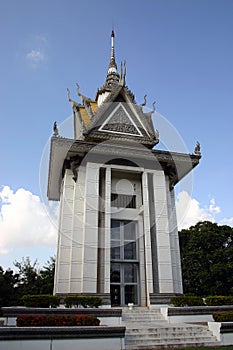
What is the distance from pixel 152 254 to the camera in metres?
15.3

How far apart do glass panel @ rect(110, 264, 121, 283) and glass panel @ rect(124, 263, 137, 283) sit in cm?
35

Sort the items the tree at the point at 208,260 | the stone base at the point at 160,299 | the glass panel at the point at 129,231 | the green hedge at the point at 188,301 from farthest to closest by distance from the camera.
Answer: the tree at the point at 208,260 < the glass panel at the point at 129,231 < the stone base at the point at 160,299 < the green hedge at the point at 188,301

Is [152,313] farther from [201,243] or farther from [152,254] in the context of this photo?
[201,243]

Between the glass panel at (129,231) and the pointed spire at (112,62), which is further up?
the pointed spire at (112,62)

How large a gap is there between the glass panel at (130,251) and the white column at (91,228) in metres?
2.00

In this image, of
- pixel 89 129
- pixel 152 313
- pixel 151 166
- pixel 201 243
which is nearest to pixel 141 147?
pixel 151 166

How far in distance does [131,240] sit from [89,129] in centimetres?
645

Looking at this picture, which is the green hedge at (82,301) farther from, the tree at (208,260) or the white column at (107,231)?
the tree at (208,260)

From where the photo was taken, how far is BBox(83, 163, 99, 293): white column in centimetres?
1331

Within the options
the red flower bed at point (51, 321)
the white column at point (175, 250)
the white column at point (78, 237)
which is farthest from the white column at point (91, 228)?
the red flower bed at point (51, 321)

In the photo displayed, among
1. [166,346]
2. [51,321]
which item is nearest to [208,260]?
[166,346]

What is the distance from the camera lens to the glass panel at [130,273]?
14.9 metres

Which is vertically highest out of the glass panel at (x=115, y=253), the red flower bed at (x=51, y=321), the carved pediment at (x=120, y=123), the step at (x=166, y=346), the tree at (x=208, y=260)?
the carved pediment at (x=120, y=123)

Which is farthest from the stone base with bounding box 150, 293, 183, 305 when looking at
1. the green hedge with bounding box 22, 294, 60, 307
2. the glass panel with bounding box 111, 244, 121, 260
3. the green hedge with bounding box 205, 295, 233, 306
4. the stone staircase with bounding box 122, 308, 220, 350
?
the green hedge with bounding box 22, 294, 60, 307
